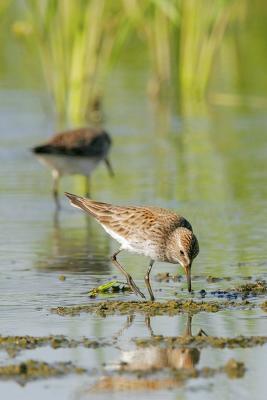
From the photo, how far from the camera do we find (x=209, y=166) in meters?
15.8

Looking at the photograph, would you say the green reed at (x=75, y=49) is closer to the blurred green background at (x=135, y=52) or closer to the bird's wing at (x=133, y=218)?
the blurred green background at (x=135, y=52)

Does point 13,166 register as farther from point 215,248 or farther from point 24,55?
point 24,55

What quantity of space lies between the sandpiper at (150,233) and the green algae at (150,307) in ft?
1.02

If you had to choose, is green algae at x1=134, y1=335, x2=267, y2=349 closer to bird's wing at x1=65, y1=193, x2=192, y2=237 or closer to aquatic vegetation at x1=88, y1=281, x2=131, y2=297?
aquatic vegetation at x1=88, y1=281, x2=131, y2=297

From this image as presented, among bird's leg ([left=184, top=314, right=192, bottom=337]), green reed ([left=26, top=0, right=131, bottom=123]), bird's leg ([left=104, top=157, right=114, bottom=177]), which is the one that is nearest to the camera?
bird's leg ([left=184, top=314, right=192, bottom=337])

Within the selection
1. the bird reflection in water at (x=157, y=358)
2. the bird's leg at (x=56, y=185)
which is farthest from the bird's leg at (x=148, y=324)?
the bird's leg at (x=56, y=185)

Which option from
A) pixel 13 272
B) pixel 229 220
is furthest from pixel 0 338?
pixel 229 220

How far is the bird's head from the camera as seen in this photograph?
8.99 m

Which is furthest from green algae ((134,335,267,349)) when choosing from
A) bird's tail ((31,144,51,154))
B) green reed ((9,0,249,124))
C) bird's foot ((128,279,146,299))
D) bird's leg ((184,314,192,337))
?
green reed ((9,0,249,124))

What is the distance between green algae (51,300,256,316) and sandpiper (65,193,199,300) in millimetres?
310

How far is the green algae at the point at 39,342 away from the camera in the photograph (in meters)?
7.44

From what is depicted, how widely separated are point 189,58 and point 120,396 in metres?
15.6

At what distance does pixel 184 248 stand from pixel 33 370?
245cm

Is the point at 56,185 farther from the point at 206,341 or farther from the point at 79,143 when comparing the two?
the point at 206,341
